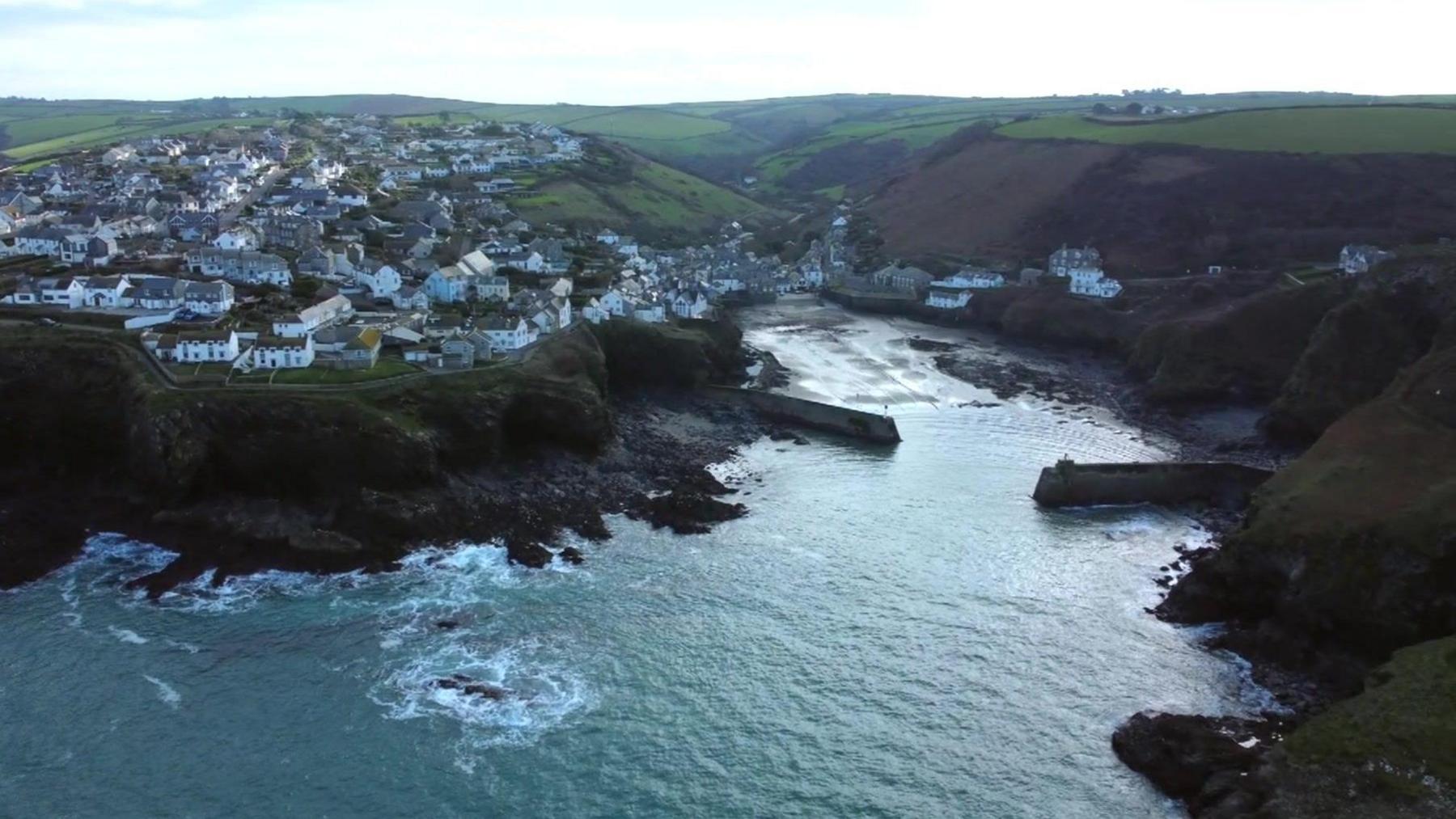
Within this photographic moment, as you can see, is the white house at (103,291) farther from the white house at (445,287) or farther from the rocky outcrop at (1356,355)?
the rocky outcrop at (1356,355)

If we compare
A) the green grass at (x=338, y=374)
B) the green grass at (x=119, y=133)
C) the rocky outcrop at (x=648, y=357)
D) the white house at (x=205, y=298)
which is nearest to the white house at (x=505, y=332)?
the green grass at (x=338, y=374)

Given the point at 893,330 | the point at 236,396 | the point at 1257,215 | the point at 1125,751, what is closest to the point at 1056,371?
the point at 893,330

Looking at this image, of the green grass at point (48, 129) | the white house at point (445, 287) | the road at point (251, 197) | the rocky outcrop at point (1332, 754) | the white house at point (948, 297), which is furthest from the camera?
the green grass at point (48, 129)

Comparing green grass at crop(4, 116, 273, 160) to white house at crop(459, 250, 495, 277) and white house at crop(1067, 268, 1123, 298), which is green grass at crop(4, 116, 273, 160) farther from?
white house at crop(1067, 268, 1123, 298)

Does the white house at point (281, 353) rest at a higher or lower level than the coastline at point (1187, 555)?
higher

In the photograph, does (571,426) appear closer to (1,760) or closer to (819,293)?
(1,760)

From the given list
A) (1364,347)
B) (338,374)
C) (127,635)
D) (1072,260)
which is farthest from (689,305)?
(127,635)
